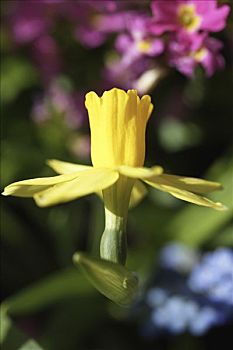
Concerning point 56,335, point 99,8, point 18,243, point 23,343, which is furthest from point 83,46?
point 23,343

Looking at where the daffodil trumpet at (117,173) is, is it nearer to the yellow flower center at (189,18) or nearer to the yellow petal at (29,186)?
the yellow petal at (29,186)

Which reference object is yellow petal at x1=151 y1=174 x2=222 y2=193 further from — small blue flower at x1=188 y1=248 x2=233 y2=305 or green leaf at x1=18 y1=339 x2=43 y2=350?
small blue flower at x1=188 y1=248 x2=233 y2=305

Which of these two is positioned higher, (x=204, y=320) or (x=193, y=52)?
(x=193, y=52)

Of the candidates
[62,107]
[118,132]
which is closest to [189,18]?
[118,132]

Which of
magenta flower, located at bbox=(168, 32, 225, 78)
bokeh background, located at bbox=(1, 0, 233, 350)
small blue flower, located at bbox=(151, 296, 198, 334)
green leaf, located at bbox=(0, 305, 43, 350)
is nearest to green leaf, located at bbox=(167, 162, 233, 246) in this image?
bokeh background, located at bbox=(1, 0, 233, 350)

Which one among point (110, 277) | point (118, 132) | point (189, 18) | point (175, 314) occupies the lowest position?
point (175, 314)

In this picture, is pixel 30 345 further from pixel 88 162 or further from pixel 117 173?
pixel 88 162

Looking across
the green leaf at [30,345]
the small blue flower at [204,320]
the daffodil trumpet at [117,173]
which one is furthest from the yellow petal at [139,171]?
the small blue flower at [204,320]
